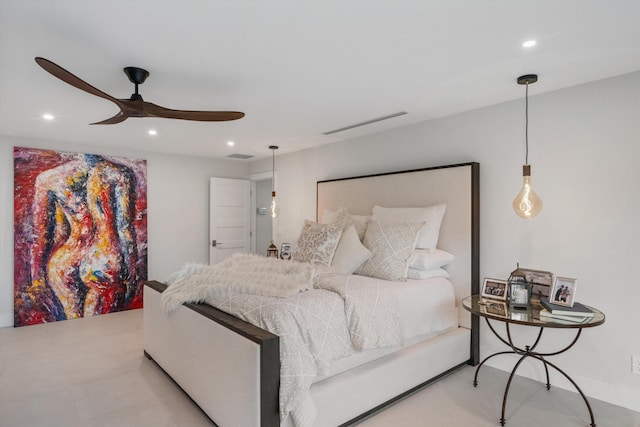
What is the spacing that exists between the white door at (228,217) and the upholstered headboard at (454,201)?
3.02 metres

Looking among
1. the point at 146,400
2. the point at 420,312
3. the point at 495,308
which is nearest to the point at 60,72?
the point at 146,400

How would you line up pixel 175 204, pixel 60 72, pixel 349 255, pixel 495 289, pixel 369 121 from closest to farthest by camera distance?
pixel 60 72 → pixel 495 289 → pixel 349 255 → pixel 369 121 → pixel 175 204

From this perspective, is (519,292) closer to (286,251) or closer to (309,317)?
(309,317)

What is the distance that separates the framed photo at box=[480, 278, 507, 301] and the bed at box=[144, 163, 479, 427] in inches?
13.4

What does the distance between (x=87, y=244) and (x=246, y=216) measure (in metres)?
2.46

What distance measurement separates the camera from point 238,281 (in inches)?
98.3

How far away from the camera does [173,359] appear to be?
8.80 ft

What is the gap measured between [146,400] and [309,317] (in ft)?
4.77

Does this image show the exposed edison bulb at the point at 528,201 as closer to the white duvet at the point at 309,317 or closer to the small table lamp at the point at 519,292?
the small table lamp at the point at 519,292

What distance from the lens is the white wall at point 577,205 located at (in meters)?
2.43

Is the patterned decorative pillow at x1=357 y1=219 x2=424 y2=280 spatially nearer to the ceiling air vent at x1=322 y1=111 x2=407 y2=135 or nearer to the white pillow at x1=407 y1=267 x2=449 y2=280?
the white pillow at x1=407 y1=267 x2=449 y2=280

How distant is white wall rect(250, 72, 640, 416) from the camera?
2.43 metres

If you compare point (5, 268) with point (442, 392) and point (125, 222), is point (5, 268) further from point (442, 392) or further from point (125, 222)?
point (442, 392)

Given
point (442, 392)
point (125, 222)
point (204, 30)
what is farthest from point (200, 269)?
point (125, 222)
